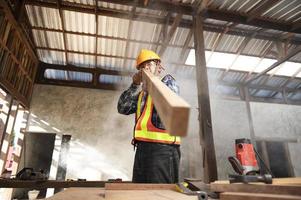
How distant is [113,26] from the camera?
6.73 m

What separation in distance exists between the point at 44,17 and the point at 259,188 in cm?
735

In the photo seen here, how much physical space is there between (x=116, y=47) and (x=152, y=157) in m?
5.91

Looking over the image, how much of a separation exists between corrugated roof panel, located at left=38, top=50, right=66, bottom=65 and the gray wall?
1001 mm

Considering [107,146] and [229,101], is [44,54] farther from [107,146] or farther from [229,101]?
[229,101]

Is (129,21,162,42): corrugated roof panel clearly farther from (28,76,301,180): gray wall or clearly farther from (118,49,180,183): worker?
(118,49,180,183): worker

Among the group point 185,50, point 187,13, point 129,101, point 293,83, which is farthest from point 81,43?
point 293,83

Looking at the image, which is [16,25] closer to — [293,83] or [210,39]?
[210,39]

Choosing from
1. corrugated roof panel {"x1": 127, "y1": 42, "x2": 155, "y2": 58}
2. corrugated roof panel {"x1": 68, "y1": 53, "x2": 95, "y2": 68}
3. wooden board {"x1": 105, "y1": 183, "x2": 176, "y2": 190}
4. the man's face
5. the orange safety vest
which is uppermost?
corrugated roof panel {"x1": 127, "y1": 42, "x2": 155, "y2": 58}

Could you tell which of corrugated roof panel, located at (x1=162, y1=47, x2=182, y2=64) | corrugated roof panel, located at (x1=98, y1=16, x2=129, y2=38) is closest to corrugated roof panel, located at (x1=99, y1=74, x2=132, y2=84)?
corrugated roof panel, located at (x1=162, y1=47, x2=182, y2=64)

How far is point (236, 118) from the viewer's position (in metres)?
9.27

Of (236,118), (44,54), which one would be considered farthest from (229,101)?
(44,54)

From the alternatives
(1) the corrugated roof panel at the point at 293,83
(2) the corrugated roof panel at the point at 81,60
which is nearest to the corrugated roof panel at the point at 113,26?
(2) the corrugated roof panel at the point at 81,60

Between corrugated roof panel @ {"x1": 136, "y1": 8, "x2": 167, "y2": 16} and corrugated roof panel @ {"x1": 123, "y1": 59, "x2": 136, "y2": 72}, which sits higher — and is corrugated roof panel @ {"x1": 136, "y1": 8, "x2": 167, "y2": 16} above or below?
above

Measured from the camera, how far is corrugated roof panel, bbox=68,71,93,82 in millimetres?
8674
